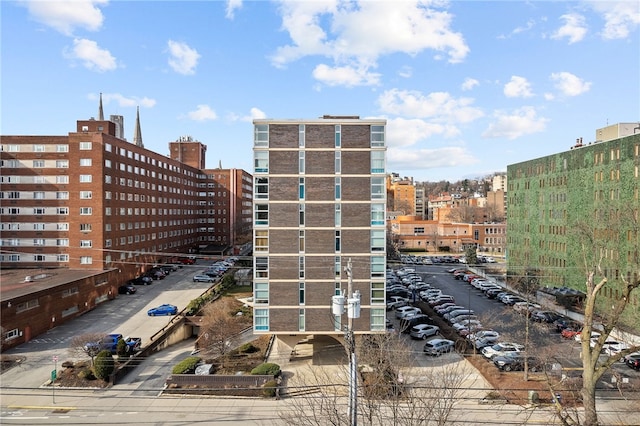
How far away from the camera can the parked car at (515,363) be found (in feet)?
81.3

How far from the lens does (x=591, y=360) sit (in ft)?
37.8

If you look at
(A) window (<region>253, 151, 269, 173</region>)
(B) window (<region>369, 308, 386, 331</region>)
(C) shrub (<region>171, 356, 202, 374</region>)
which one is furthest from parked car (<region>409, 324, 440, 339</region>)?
(A) window (<region>253, 151, 269, 173</region>)

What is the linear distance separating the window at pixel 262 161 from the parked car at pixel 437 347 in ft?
51.5

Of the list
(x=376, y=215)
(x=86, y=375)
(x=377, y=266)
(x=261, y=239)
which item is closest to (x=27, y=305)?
(x=86, y=375)

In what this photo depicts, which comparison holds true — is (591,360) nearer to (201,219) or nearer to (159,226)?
(159,226)

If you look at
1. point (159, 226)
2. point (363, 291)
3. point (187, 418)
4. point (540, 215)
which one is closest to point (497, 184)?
point (540, 215)

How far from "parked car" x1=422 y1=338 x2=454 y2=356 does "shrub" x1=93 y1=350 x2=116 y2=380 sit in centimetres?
1918

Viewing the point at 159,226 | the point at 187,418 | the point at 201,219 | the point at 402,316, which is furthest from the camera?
the point at 201,219

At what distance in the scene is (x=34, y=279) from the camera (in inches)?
1433

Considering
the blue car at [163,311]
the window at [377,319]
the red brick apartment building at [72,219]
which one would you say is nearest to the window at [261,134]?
the window at [377,319]

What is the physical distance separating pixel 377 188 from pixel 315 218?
4151mm

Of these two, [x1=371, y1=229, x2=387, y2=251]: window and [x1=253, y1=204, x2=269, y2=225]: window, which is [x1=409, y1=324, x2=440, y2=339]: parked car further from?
[x1=253, y1=204, x2=269, y2=225]: window

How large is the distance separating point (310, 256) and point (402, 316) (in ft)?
45.6

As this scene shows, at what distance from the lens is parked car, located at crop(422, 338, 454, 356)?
89.2 feet
